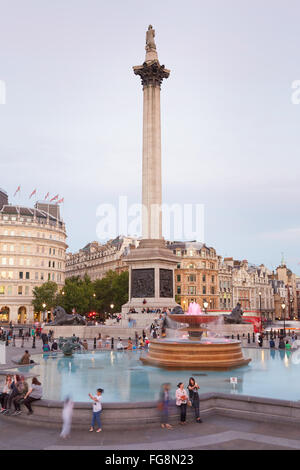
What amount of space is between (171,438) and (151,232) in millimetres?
40892

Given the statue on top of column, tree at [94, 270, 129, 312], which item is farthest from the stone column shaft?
tree at [94, 270, 129, 312]

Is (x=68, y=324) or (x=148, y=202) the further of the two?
(x=148, y=202)

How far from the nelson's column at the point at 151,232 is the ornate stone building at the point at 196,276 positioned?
175 feet

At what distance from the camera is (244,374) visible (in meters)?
19.7

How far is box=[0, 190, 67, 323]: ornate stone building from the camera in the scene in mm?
84500

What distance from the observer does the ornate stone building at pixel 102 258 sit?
112188 millimetres

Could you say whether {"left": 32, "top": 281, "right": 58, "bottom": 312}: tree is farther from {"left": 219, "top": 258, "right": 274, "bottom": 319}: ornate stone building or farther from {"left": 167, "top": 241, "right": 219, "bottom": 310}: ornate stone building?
{"left": 219, "top": 258, "right": 274, "bottom": 319}: ornate stone building

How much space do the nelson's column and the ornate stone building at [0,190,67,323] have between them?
145ft

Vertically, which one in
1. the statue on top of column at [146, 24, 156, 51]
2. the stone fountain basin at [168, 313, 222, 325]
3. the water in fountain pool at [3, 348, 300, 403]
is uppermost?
the statue on top of column at [146, 24, 156, 51]

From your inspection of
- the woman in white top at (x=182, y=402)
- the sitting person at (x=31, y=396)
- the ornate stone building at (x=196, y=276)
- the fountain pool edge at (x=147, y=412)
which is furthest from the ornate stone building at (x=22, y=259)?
the woman in white top at (x=182, y=402)

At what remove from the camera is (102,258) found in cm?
12412
